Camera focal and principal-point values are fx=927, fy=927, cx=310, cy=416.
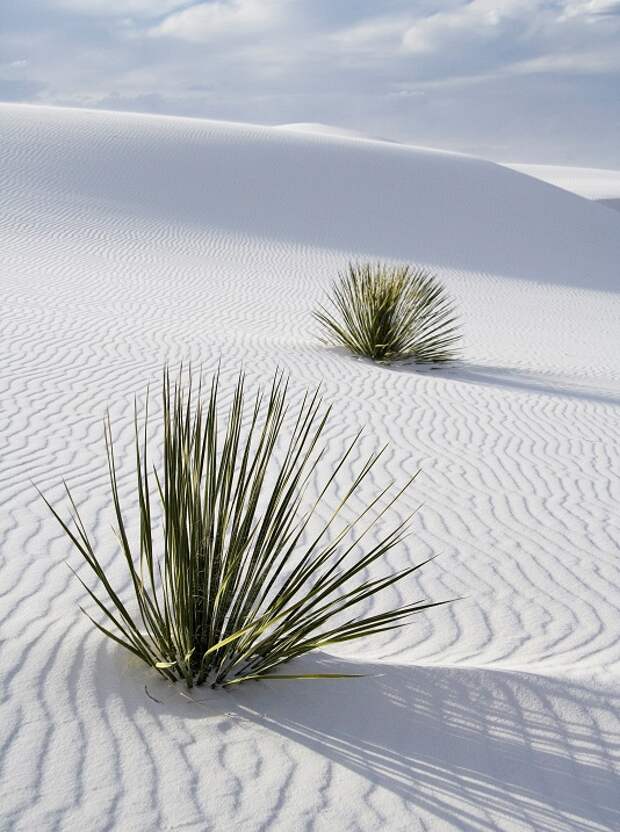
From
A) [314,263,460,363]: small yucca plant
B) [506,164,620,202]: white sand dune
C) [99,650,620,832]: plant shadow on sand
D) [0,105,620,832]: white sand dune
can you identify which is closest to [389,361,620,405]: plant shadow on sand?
[0,105,620,832]: white sand dune

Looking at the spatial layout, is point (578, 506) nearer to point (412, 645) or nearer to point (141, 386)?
point (412, 645)

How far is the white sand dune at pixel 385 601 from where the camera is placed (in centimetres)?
275

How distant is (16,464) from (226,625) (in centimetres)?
304

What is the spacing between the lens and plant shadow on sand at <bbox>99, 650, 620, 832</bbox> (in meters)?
2.81

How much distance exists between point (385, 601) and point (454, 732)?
1.35m

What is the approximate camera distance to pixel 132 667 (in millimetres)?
3342

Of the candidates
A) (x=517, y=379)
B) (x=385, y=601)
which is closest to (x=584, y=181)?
(x=517, y=379)

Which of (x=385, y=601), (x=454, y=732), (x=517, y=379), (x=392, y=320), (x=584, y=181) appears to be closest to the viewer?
(x=454, y=732)

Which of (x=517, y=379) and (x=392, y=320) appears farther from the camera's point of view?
(x=392, y=320)

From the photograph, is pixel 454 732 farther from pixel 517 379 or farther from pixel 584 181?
pixel 584 181

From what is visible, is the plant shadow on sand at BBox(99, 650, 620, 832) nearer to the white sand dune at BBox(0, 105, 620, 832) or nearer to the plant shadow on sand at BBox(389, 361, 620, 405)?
the white sand dune at BBox(0, 105, 620, 832)

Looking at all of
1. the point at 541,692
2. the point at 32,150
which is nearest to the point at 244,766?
the point at 541,692

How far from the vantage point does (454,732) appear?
10.5 feet

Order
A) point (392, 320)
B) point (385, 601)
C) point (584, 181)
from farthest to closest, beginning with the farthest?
point (584, 181)
point (392, 320)
point (385, 601)
